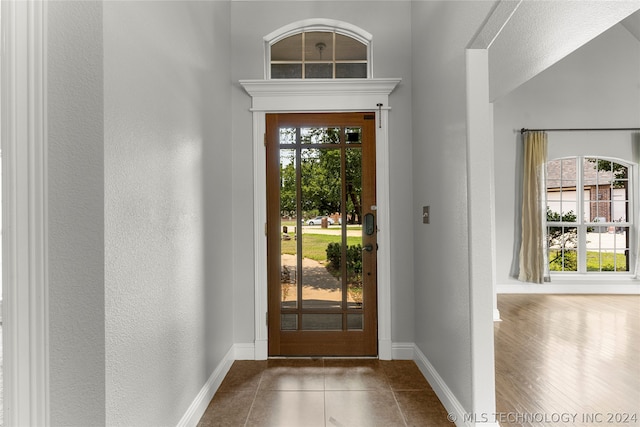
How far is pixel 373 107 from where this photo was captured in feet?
10.5

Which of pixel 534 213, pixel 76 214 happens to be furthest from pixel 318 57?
pixel 534 213

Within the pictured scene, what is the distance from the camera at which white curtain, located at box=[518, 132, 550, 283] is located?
5.58m

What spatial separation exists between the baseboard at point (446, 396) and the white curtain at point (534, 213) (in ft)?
11.5

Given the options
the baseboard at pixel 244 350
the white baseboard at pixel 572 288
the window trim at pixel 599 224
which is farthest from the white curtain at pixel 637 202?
the baseboard at pixel 244 350

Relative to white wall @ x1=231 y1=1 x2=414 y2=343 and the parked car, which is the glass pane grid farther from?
white wall @ x1=231 y1=1 x2=414 y2=343

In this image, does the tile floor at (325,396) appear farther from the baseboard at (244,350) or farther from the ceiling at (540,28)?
the ceiling at (540,28)

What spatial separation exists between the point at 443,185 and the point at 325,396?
1.64m

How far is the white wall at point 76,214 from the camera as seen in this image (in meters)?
1.22

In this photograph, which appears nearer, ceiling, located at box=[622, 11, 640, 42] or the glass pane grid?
the glass pane grid

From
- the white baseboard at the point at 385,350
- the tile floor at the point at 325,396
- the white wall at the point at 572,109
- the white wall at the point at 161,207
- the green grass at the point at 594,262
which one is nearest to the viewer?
the white wall at the point at 161,207

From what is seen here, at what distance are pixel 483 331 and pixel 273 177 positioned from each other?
2.04m

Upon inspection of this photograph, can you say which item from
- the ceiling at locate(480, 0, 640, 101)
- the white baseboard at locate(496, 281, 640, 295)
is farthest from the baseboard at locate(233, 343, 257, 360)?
the white baseboard at locate(496, 281, 640, 295)

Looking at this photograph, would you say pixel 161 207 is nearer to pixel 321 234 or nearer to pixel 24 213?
pixel 24 213

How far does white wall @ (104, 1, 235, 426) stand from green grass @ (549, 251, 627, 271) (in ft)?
18.0
